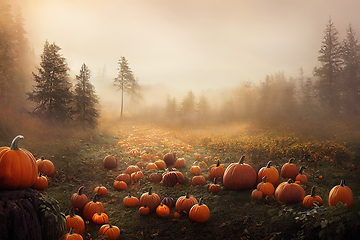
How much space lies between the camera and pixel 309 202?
5.99 meters

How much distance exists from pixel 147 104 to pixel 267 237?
4202 centimetres

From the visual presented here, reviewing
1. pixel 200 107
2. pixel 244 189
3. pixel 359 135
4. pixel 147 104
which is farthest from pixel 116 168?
pixel 147 104

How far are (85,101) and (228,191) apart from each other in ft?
61.6

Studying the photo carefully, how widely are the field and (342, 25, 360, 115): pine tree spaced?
12.3 meters

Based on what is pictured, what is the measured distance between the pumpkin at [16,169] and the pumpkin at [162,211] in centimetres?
393

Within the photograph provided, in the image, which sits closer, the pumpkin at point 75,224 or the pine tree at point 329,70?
the pumpkin at point 75,224

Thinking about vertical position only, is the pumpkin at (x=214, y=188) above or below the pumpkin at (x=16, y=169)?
below

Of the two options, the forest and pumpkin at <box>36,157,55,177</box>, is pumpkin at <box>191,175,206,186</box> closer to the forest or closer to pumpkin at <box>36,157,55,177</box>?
the forest

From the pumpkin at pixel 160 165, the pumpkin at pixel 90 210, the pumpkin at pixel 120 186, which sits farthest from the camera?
the pumpkin at pixel 160 165

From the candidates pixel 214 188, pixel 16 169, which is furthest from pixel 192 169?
pixel 16 169

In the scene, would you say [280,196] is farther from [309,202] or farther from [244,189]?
[244,189]

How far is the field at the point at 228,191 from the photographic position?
16.7 feet

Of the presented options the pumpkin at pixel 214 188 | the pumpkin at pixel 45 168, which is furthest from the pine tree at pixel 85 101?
the pumpkin at pixel 214 188

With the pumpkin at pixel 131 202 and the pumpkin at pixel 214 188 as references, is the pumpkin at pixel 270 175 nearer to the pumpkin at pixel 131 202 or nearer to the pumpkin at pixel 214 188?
the pumpkin at pixel 214 188
